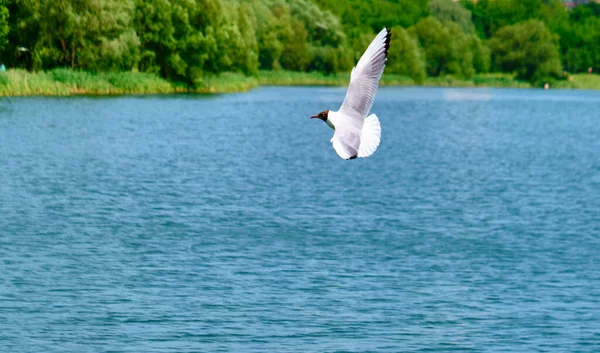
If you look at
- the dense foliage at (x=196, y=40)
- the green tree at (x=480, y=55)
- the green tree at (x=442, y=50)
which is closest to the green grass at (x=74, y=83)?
the dense foliage at (x=196, y=40)

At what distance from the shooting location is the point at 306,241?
95.9 feet

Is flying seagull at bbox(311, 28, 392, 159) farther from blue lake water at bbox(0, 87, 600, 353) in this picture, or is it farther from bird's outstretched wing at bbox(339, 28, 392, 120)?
blue lake water at bbox(0, 87, 600, 353)

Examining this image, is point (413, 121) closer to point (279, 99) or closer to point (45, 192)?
point (279, 99)

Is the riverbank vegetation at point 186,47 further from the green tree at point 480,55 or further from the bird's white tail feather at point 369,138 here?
the bird's white tail feather at point 369,138

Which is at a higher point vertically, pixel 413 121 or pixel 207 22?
pixel 207 22

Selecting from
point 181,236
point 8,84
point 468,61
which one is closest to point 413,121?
point 8,84

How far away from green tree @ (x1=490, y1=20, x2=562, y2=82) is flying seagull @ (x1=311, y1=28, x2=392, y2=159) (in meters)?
166

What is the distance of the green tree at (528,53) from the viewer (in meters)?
173

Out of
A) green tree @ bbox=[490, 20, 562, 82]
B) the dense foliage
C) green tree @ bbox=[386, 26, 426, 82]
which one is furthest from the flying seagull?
green tree @ bbox=[490, 20, 562, 82]

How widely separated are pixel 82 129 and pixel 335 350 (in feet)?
142

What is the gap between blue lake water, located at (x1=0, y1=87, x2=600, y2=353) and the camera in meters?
20.8

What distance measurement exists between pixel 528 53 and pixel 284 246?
152226 mm

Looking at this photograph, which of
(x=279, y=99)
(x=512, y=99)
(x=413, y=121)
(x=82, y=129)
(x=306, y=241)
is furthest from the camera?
(x=512, y=99)

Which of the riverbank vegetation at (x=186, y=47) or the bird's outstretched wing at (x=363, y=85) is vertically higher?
the bird's outstretched wing at (x=363, y=85)
